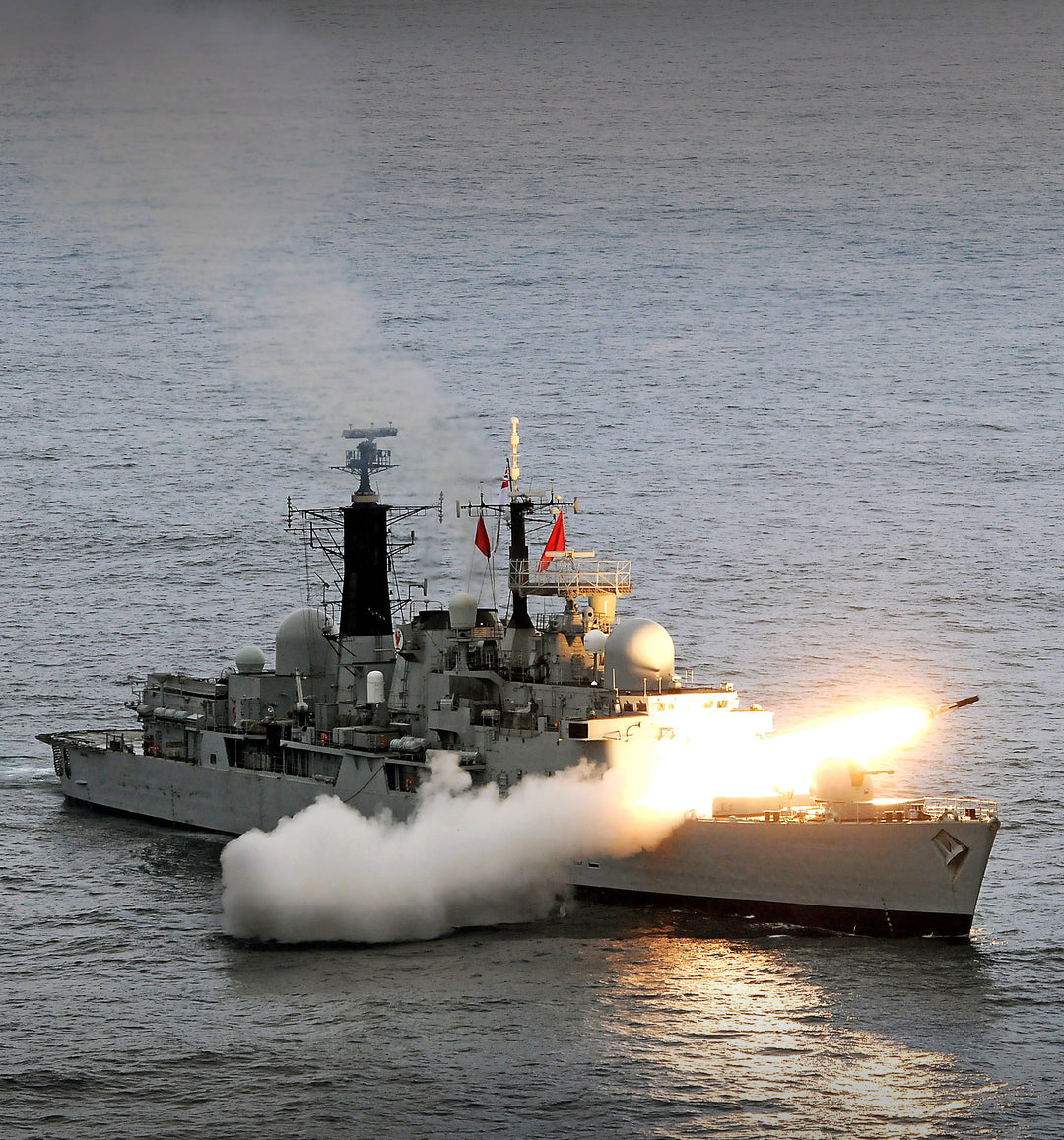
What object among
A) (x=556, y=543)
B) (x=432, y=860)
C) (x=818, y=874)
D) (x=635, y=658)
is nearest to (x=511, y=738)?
(x=635, y=658)

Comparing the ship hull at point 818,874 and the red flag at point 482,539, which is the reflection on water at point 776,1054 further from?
the red flag at point 482,539

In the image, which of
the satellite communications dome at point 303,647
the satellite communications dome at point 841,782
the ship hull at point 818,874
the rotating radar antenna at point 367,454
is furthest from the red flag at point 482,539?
the satellite communications dome at point 841,782

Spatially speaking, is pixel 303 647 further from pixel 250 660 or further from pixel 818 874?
pixel 818 874

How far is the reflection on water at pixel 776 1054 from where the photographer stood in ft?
115

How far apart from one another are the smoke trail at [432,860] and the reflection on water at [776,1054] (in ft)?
17.4

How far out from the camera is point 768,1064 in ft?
123

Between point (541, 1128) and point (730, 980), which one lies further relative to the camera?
point (730, 980)

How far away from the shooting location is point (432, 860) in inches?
1940

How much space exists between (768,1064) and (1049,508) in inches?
2658

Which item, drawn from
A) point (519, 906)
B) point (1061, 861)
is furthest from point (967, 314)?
point (519, 906)

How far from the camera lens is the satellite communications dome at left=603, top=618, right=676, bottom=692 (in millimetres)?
52719

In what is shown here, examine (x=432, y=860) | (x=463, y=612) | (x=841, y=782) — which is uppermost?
(x=463, y=612)

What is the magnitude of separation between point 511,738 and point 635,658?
4.47 meters

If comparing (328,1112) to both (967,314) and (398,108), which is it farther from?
(398,108)
